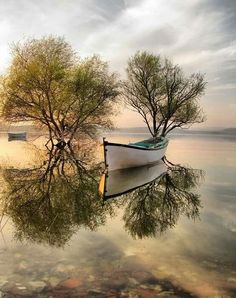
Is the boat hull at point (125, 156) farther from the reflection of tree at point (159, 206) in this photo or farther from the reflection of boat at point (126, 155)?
the reflection of tree at point (159, 206)

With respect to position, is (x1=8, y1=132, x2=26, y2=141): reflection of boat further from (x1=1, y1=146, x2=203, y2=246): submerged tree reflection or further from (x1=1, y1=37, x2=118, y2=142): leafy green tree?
(x1=1, y1=146, x2=203, y2=246): submerged tree reflection

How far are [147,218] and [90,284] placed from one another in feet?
16.3

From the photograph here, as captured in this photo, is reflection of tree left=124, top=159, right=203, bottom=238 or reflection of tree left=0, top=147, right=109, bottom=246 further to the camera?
reflection of tree left=124, top=159, right=203, bottom=238

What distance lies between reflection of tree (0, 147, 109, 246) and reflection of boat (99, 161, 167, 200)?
0.50m

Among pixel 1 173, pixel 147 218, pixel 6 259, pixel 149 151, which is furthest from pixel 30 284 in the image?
pixel 149 151

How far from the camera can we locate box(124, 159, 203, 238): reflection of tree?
10.2 meters

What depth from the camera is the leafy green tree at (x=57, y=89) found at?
1610 inches

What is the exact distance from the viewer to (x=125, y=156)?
22625 millimetres

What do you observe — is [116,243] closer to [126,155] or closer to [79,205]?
[79,205]

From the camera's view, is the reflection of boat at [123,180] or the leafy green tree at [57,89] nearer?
the reflection of boat at [123,180]

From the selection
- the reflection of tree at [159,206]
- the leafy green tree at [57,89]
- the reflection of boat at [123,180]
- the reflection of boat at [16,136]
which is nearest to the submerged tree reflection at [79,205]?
the reflection of tree at [159,206]

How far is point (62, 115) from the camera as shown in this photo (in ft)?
152

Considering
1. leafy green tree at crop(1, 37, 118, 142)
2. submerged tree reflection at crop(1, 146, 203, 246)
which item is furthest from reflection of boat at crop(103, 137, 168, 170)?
leafy green tree at crop(1, 37, 118, 142)

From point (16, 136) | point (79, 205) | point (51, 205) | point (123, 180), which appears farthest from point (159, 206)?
point (16, 136)
